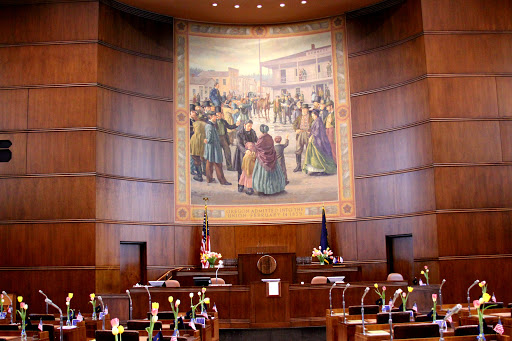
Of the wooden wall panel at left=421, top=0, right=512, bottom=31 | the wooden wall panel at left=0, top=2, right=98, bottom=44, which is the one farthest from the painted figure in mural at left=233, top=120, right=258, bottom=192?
the wooden wall panel at left=421, top=0, right=512, bottom=31

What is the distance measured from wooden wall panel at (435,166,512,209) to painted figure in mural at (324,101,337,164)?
3166 millimetres

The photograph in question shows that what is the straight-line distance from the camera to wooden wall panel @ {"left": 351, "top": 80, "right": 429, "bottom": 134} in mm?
15242

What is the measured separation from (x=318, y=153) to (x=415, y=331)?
10.8 meters

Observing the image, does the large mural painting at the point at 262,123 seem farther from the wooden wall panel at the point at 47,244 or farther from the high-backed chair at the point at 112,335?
the high-backed chair at the point at 112,335

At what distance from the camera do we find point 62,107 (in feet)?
49.1

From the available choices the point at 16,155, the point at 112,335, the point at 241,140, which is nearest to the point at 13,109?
the point at 16,155

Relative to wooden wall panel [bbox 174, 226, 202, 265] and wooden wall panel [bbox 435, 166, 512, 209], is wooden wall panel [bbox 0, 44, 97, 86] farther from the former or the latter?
wooden wall panel [bbox 435, 166, 512, 209]

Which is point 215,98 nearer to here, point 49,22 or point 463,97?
point 49,22

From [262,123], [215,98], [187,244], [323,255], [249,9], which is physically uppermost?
[249,9]

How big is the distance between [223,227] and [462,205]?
6.17 metres

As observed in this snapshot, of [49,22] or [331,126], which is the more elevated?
[49,22]

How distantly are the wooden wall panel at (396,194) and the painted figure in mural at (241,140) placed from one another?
125 inches

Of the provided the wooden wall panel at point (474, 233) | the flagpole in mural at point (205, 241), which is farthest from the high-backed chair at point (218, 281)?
the wooden wall panel at point (474, 233)

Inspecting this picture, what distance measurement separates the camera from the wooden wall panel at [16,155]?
14.8 m
